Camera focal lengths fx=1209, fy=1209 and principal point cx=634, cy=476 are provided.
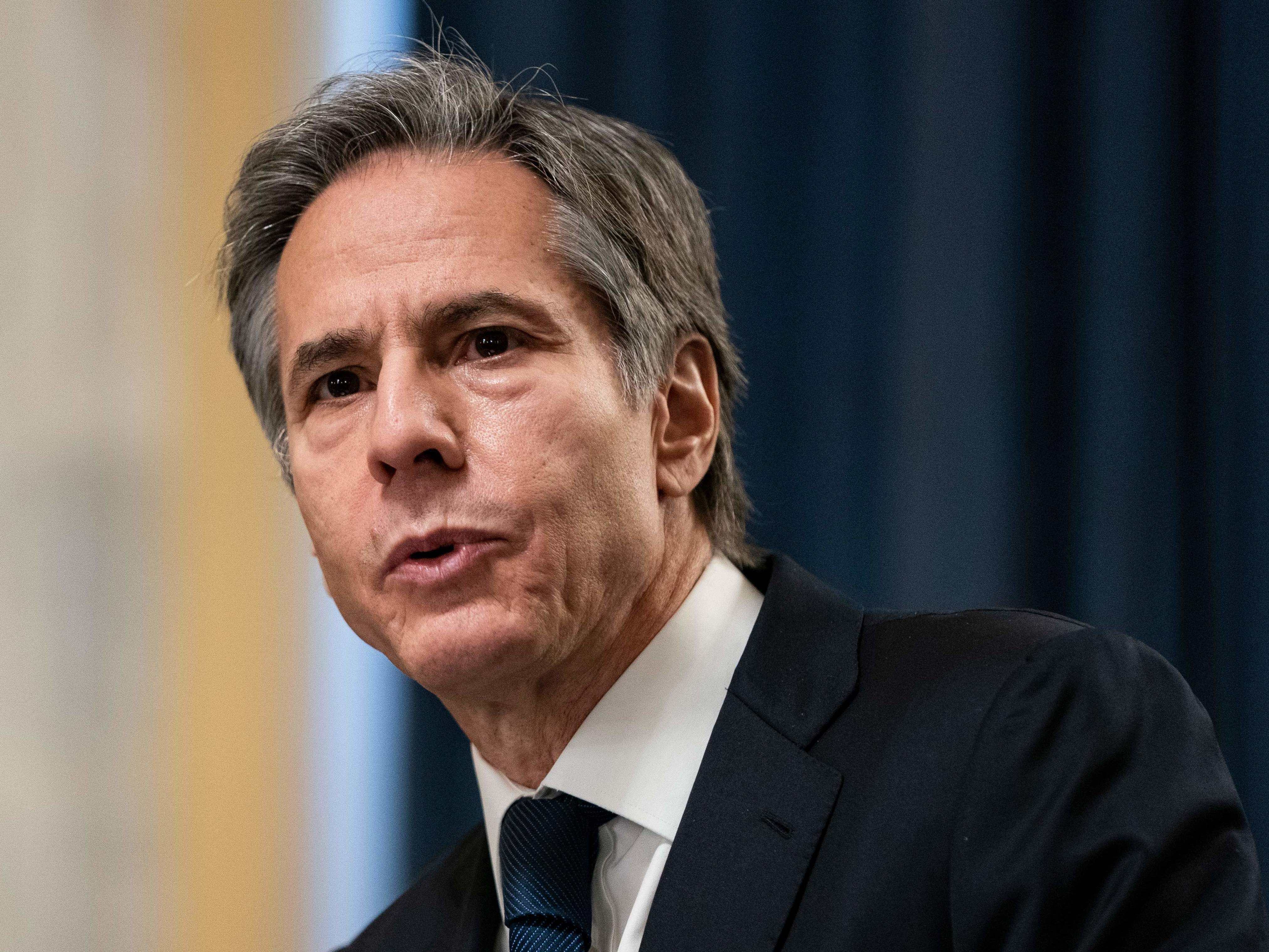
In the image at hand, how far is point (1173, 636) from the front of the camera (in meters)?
1.64

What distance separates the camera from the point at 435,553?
1.20 m

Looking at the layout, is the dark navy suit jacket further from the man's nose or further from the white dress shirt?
the man's nose

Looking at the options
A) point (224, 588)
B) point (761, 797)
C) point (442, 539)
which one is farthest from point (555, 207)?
point (224, 588)

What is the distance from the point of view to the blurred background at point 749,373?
1661 mm

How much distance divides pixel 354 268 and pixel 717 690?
60 cm

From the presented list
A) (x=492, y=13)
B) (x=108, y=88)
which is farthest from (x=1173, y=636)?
(x=108, y=88)

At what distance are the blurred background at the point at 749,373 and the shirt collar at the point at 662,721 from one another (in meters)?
0.52

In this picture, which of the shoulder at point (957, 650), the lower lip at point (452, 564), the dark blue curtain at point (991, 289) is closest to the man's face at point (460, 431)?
the lower lip at point (452, 564)

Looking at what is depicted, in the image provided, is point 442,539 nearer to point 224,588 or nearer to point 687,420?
point 687,420

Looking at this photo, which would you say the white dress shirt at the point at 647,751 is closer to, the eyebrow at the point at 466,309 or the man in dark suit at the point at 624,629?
the man in dark suit at the point at 624,629

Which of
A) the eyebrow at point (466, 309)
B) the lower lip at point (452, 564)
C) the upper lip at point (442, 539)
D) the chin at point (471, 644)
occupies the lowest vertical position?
the chin at point (471, 644)

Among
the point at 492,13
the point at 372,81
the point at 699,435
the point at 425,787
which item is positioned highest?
the point at 492,13

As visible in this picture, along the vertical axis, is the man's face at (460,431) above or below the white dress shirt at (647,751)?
A: above

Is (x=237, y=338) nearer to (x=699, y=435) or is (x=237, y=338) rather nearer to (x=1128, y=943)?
(x=699, y=435)
